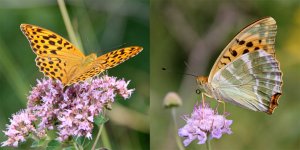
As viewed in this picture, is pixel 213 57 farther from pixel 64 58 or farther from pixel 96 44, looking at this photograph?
pixel 64 58

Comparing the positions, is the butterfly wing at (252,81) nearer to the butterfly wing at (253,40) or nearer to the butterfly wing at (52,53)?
the butterfly wing at (253,40)

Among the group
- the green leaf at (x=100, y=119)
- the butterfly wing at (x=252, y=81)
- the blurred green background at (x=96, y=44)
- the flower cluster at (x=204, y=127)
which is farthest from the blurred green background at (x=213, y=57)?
the green leaf at (x=100, y=119)

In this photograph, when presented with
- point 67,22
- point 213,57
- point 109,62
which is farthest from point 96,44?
point 109,62

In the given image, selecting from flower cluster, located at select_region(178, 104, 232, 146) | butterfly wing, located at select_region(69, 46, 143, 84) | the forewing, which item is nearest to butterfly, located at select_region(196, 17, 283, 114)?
flower cluster, located at select_region(178, 104, 232, 146)

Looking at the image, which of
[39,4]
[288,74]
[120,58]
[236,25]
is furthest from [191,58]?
[120,58]

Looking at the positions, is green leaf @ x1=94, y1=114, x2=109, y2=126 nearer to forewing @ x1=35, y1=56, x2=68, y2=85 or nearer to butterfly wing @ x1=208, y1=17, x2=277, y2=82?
forewing @ x1=35, y1=56, x2=68, y2=85

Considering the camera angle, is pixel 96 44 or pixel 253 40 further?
pixel 96 44

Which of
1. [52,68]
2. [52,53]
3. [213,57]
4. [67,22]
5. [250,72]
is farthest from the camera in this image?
[213,57]

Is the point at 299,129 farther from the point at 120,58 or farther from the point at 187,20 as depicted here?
the point at 120,58
